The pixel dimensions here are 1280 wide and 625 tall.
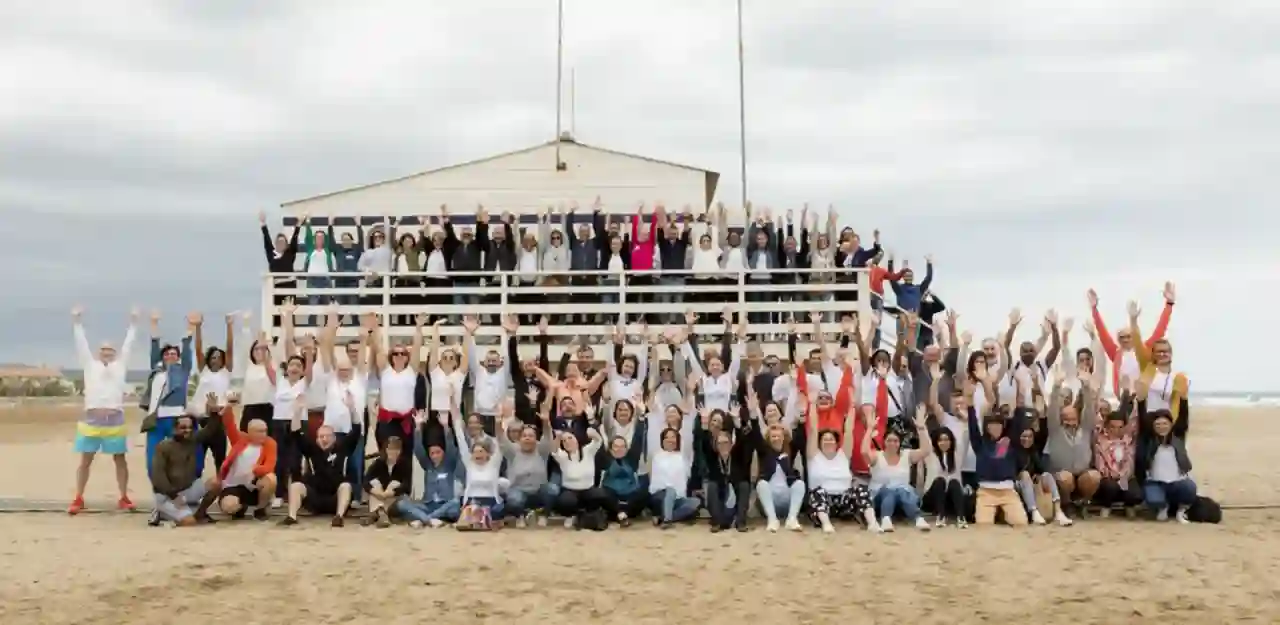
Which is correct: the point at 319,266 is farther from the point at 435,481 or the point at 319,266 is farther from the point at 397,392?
the point at 435,481

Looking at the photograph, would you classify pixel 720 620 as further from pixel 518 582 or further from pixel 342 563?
pixel 342 563

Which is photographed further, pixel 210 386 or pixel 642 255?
pixel 642 255

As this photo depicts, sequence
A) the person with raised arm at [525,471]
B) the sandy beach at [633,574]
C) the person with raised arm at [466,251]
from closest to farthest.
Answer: the sandy beach at [633,574]
the person with raised arm at [525,471]
the person with raised arm at [466,251]

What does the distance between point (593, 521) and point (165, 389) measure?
15.1 ft

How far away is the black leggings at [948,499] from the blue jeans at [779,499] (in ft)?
4.26

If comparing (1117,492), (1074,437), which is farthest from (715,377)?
(1117,492)

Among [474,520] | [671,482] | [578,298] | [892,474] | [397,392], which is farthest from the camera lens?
[578,298]

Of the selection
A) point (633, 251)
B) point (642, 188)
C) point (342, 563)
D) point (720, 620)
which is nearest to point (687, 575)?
point (720, 620)

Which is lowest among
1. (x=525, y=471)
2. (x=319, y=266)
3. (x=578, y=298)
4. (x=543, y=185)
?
(x=525, y=471)

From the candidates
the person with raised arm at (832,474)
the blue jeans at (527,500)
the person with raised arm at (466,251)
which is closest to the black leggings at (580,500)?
the blue jeans at (527,500)

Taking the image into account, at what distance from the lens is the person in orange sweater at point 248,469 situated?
32.2 feet

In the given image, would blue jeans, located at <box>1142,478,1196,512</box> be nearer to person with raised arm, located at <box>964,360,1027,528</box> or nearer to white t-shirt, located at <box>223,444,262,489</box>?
person with raised arm, located at <box>964,360,1027,528</box>

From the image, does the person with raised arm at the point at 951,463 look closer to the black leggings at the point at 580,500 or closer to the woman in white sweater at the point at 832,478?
the woman in white sweater at the point at 832,478

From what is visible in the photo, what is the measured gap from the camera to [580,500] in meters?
9.63
